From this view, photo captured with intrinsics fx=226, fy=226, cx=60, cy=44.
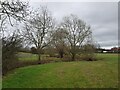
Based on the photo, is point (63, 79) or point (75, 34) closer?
point (63, 79)

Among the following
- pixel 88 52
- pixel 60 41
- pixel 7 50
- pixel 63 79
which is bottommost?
pixel 63 79

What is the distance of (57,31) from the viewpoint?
50875mm

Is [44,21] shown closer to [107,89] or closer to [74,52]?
[74,52]

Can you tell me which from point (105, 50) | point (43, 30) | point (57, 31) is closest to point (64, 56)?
point (57, 31)

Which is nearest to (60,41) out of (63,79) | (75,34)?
(75,34)

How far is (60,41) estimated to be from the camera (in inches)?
2034

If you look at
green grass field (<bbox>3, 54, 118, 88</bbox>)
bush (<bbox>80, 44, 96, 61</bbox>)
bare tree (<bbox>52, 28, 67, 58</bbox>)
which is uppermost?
bare tree (<bbox>52, 28, 67, 58</bbox>)

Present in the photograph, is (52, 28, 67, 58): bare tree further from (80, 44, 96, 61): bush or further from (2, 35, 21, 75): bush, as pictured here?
(2, 35, 21, 75): bush

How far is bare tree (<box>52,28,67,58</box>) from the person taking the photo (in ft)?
165

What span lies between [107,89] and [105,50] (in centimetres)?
6732

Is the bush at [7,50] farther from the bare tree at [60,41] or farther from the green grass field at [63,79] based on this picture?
the bare tree at [60,41]

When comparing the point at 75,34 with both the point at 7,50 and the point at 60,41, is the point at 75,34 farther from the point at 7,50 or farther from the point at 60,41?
the point at 7,50

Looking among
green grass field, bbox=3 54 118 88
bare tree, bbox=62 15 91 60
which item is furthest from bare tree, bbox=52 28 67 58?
green grass field, bbox=3 54 118 88

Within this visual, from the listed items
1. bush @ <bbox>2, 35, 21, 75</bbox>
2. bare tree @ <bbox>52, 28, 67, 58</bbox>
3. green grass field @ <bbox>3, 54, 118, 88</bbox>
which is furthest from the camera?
bare tree @ <bbox>52, 28, 67, 58</bbox>
